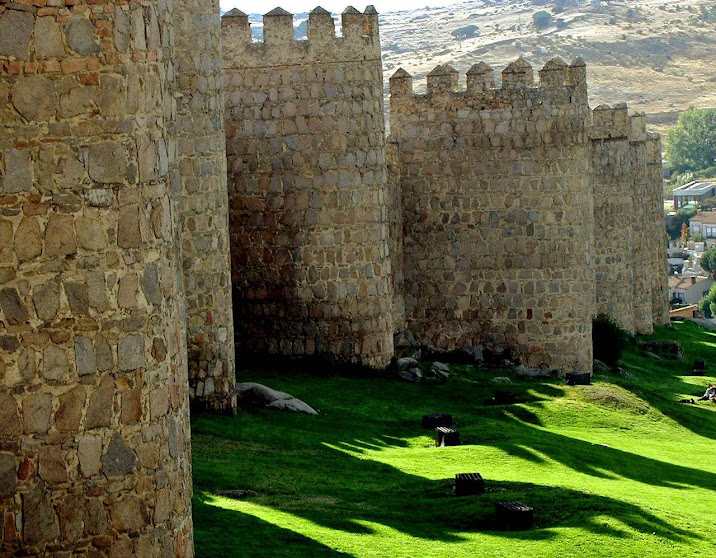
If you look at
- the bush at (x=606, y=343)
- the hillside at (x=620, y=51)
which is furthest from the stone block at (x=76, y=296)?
the hillside at (x=620, y=51)

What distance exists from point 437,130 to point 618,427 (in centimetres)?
666

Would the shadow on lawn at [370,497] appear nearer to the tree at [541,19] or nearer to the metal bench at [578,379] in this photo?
the metal bench at [578,379]

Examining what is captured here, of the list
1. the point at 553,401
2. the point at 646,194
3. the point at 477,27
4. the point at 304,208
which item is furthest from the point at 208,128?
the point at 477,27

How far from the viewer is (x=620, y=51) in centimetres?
17000

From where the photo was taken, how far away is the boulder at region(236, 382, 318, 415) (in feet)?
55.9

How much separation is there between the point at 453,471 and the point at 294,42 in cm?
824

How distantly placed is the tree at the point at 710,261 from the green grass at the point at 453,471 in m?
75.2

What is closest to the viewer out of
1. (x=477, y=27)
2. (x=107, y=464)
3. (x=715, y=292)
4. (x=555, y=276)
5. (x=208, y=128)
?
(x=107, y=464)

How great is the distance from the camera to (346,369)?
20.7 m

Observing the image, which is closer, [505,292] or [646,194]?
[505,292]

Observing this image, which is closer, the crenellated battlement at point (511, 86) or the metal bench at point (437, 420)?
the metal bench at point (437, 420)

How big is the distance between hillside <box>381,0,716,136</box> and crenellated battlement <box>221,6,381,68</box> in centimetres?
11951

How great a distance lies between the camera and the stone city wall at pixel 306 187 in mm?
20562

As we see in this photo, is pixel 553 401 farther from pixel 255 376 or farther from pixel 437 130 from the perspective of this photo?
pixel 437 130
